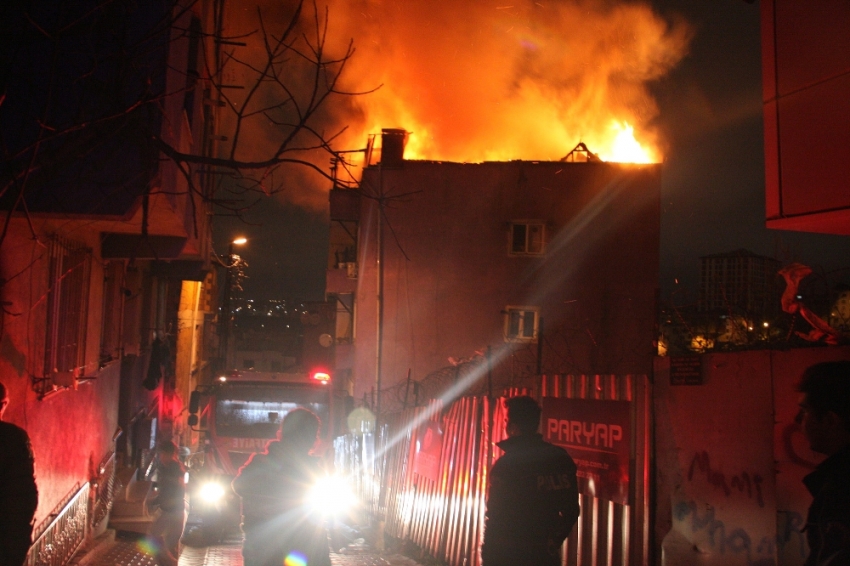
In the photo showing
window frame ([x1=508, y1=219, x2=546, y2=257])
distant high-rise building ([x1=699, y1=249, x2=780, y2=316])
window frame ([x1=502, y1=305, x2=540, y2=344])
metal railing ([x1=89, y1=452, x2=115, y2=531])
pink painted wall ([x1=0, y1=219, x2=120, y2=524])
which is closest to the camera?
distant high-rise building ([x1=699, y1=249, x2=780, y2=316])

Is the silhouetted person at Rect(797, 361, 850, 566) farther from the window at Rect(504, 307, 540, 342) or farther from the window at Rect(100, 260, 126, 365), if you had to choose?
the window at Rect(504, 307, 540, 342)

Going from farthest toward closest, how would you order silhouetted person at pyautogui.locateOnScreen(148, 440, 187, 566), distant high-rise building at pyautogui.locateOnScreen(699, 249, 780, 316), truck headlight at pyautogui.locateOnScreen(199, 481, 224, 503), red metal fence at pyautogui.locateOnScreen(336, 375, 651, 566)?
truck headlight at pyautogui.locateOnScreen(199, 481, 224, 503), silhouetted person at pyautogui.locateOnScreen(148, 440, 187, 566), red metal fence at pyautogui.locateOnScreen(336, 375, 651, 566), distant high-rise building at pyautogui.locateOnScreen(699, 249, 780, 316)

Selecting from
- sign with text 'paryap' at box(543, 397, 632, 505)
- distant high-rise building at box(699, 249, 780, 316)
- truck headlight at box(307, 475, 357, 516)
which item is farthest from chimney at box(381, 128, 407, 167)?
distant high-rise building at box(699, 249, 780, 316)

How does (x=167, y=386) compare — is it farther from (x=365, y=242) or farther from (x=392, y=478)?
(x=392, y=478)

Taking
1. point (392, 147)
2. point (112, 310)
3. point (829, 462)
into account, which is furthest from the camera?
point (392, 147)

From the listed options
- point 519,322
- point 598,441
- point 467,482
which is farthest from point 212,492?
point 519,322

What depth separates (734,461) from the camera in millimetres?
5488

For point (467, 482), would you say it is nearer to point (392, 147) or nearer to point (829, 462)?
point (829, 462)

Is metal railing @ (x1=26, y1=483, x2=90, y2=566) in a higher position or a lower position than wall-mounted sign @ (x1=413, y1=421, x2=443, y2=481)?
lower

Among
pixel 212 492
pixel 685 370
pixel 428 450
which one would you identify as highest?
pixel 685 370

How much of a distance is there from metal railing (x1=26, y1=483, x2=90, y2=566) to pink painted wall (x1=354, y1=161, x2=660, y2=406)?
15.4 meters

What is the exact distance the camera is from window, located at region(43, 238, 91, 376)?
7.85 m

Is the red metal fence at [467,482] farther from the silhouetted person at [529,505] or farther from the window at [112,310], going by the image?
the window at [112,310]

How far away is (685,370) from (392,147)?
2109 centimetres
